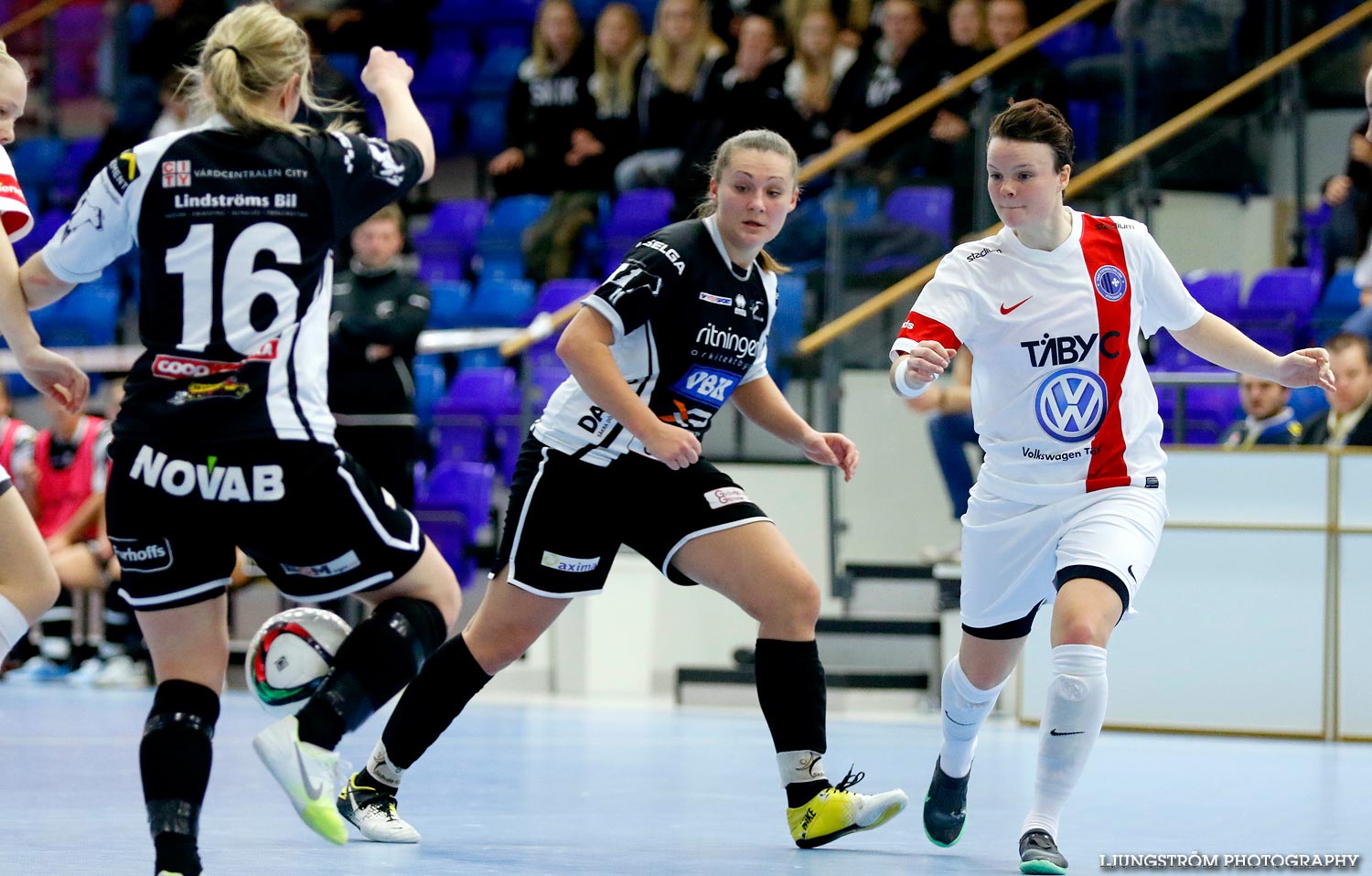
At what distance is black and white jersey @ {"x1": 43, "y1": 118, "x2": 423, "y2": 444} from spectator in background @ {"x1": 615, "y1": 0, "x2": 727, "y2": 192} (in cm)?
836

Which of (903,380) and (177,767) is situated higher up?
(903,380)

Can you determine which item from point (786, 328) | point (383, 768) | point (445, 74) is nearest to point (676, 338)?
point (383, 768)

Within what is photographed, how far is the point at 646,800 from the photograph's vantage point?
16.6 feet

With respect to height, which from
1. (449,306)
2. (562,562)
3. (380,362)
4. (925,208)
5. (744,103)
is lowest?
(562,562)

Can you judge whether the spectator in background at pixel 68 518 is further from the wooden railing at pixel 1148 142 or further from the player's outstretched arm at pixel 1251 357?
the player's outstretched arm at pixel 1251 357

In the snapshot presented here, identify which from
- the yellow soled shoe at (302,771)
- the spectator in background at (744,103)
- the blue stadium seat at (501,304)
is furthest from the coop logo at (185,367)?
the blue stadium seat at (501,304)

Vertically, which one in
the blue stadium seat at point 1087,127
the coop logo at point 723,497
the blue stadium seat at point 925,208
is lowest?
the coop logo at point 723,497

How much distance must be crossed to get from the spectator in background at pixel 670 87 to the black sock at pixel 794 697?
762 centimetres

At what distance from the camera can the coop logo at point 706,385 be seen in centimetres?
428

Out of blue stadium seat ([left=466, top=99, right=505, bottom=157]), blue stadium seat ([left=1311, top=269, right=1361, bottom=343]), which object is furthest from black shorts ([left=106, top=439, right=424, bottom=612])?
blue stadium seat ([left=466, top=99, right=505, bottom=157])

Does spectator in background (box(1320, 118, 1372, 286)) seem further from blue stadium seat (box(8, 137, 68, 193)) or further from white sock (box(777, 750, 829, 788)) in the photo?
blue stadium seat (box(8, 137, 68, 193))

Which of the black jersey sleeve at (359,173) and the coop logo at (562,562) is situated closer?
the black jersey sleeve at (359,173)

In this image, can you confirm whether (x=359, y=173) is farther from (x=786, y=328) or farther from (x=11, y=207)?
(x=786, y=328)

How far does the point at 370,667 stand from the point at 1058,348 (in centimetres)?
171
